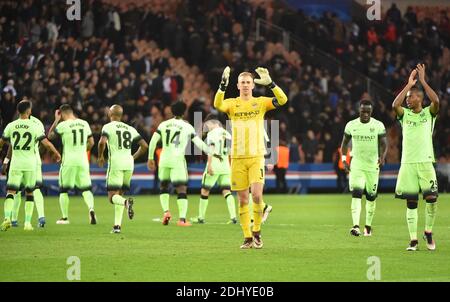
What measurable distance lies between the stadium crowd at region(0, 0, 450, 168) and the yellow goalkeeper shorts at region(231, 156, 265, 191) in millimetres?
16030

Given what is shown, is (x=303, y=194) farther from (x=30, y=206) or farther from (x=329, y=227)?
(x=30, y=206)

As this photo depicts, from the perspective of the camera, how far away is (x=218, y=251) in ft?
47.1

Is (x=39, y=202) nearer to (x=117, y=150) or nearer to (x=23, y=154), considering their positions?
(x=23, y=154)

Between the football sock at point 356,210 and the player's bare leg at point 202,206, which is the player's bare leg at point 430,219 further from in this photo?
the player's bare leg at point 202,206

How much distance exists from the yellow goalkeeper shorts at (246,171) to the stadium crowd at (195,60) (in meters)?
16.0

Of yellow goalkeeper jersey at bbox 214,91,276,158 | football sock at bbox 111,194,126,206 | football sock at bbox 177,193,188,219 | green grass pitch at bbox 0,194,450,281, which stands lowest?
green grass pitch at bbox 0,194,450,281

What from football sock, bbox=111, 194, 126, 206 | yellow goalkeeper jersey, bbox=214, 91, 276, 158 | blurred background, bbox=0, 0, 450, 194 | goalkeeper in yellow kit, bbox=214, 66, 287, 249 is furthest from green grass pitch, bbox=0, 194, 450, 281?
blurred background, bbox=0, 0, 450, 194

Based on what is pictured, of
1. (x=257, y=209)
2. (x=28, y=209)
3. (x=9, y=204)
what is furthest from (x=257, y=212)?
(x=9, y=204)

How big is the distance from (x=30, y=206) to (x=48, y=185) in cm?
1266

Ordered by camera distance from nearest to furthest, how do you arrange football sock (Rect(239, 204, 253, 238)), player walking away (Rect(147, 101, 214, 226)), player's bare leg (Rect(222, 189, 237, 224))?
football sock (Rect(239, 204, 253, 238))
player walking away (Rect(147, 101, 214, 226))
player's bare leg (Rect(222, 189, 237, 224))

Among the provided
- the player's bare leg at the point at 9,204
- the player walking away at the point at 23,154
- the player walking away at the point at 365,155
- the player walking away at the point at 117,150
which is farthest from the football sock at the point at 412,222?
the player's bare leg at the point at 9,204

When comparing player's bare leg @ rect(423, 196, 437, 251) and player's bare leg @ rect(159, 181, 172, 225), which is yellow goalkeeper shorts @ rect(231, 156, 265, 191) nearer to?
player's bare leg @ rect(423, 196, 437, 251)

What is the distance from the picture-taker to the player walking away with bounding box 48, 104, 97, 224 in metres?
19.8
